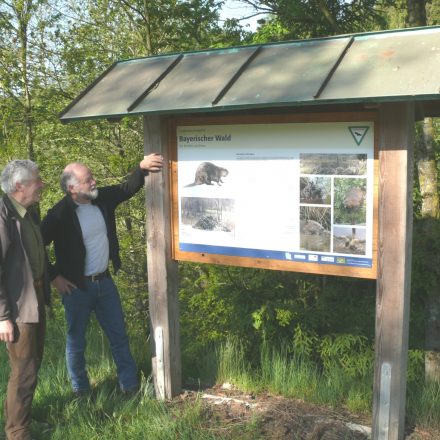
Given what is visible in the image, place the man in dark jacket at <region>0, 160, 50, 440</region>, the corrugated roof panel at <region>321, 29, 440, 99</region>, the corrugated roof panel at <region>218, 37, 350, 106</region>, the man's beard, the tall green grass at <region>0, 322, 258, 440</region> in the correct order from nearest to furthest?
the corrugated roof panel at <region>321, 29, 440, 99</region> → the corrugated roof panel at <region>218, 37, 350, 106</region> → the man in dark jacket at <region>0, 160, 50, 440</region> → the tall green grass at <region>0, 322, 258, 440</region> → the man's beard

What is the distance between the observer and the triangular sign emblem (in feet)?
10.7

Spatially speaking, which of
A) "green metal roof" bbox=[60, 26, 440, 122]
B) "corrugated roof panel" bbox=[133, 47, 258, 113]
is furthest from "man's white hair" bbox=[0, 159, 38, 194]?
"corrugated roof panel" bbox=[133, 47, 258, 113]

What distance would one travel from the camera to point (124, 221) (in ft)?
24.8

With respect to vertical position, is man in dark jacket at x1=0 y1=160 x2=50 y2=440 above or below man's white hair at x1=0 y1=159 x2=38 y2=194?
below

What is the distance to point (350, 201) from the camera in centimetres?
332

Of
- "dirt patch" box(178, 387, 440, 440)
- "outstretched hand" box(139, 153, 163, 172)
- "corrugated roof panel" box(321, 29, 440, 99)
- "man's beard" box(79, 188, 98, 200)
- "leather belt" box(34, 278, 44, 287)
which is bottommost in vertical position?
"dirt patch" box(178, 387, 440, 440)

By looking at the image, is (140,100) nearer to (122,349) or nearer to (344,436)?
(122,349)

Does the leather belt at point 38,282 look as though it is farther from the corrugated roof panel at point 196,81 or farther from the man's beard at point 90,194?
the corrugated roof panel at point 196,81

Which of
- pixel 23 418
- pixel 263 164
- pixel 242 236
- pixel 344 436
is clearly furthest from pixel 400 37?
pixel 23 418

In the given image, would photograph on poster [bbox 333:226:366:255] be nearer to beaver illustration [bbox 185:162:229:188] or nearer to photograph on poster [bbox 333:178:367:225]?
photograph on poster [bbox 333:178:367:225]

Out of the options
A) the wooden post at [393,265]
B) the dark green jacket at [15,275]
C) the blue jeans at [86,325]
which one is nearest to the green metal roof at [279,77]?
the wooden post at [393,265]

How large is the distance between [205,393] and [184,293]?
289 centimetres

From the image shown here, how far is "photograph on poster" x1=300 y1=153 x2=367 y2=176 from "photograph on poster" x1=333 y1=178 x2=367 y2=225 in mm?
50

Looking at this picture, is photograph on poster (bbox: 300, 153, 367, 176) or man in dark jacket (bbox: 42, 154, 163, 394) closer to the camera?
photograph on poster (bbox: 300, 153, 367, 176)
